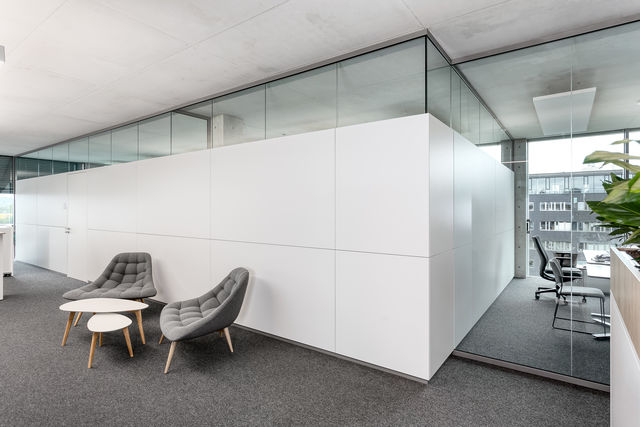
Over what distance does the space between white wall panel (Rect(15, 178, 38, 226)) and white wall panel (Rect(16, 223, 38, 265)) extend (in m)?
0.17

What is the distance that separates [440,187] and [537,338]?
1714mm

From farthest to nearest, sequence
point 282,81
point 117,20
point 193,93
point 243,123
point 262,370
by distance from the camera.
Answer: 1. point 193,93
2. point 243,123
3. point 282,81
4. point 262,370
5. point 117,20

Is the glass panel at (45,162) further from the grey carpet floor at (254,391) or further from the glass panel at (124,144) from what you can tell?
the grey carpet floor at (254,391)

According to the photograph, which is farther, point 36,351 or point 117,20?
point 36,351

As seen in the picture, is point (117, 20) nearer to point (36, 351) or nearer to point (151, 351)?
point (151, 351)

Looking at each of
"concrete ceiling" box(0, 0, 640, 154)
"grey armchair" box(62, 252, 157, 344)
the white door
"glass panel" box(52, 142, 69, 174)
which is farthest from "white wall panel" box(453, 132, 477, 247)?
"glass panel" box(52, 142, 69, 174)

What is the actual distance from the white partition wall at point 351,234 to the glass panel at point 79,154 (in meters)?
2.85

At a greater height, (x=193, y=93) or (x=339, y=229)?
(x=193, y=93)

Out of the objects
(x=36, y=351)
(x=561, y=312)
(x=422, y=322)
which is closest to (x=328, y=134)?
(x=422, y=322)

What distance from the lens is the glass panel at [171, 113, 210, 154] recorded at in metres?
4.94

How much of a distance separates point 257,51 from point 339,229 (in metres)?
1.99

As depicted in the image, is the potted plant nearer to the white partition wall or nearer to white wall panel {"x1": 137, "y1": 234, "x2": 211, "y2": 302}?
the white partition wall

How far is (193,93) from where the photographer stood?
477 cm

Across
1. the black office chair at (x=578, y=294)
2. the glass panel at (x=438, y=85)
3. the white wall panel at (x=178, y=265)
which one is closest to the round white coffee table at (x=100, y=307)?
the white wall panel at (x=178, y=265)
